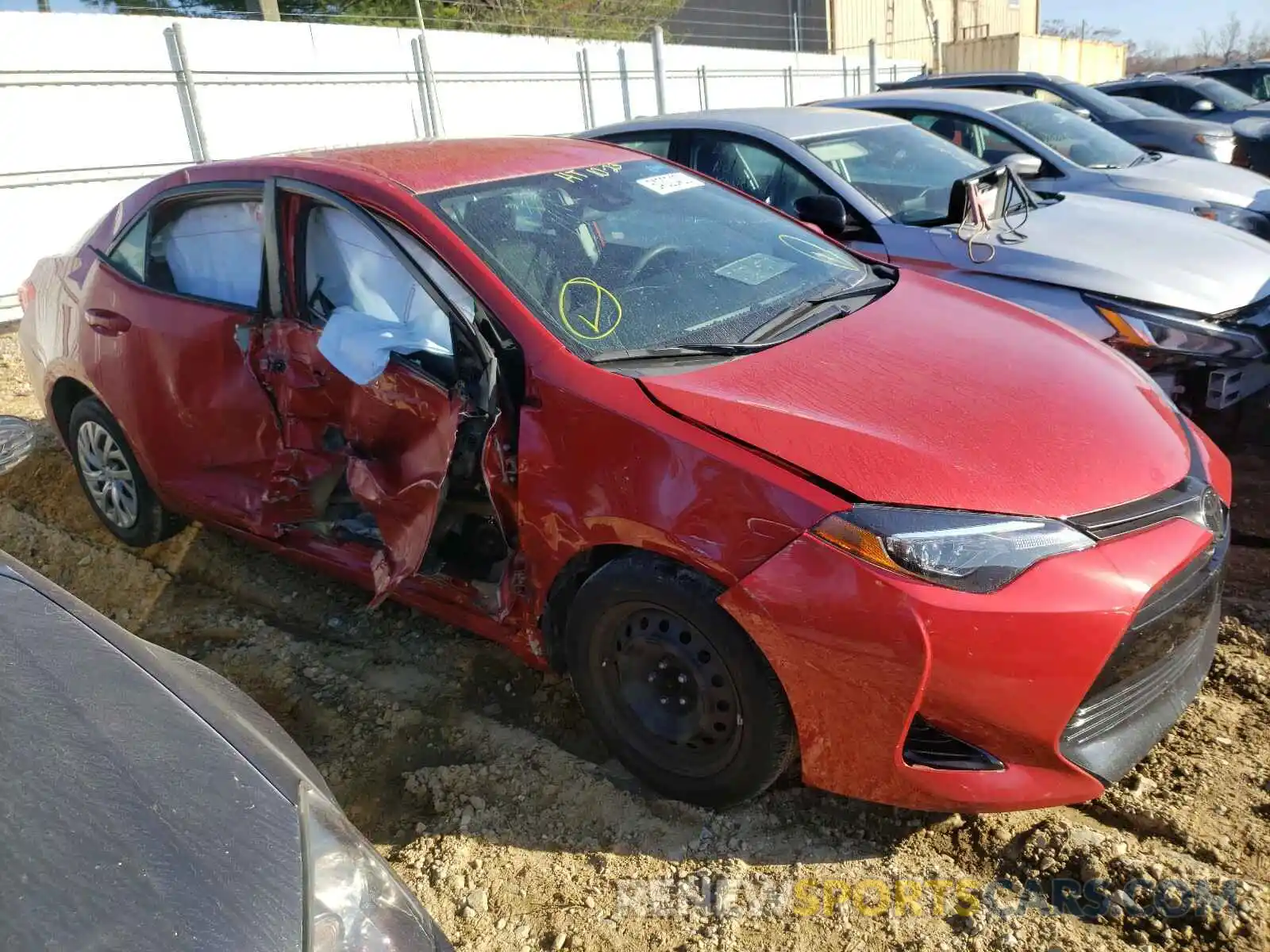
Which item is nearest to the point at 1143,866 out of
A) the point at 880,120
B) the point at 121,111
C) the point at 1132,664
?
the point at 1132,664

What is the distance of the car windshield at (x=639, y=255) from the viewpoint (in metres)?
2.72

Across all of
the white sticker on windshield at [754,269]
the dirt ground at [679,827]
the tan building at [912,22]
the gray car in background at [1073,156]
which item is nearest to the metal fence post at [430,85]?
the gray car in background at [1073,156]

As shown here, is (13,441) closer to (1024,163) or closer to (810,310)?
(810,310)

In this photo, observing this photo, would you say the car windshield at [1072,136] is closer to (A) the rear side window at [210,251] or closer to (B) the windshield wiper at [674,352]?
(B) the windshield wiper at [674,352]

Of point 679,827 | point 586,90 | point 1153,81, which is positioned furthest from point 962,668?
point 586,90

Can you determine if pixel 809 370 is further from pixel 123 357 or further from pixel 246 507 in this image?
pixel 123 357

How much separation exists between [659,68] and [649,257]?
14417mm

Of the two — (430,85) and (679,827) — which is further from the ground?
(430,85)

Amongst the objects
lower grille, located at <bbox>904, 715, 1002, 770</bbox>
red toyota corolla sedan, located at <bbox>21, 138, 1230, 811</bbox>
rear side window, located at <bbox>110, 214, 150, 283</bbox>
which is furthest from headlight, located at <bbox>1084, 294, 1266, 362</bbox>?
rear side window, located at <bbox>110, 214, 150, 283</bbox>

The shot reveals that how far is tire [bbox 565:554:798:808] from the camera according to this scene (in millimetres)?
2266

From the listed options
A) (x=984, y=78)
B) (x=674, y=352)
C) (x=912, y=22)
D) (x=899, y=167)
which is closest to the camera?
(x=674, y=352)

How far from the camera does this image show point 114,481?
167 inches

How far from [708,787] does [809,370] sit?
44.4 inches

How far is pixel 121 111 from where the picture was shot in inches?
352
